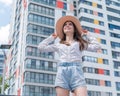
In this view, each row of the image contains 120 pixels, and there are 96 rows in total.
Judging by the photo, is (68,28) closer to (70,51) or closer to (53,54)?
(70,51)

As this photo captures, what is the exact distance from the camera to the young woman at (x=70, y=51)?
14.2ft

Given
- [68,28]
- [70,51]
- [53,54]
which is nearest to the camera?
[70,51]

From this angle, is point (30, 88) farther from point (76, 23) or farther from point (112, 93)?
point (76, 23)

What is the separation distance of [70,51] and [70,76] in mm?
492

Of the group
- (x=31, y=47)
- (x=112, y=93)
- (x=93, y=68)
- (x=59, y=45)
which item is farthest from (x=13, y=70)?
(x=59, y=45)

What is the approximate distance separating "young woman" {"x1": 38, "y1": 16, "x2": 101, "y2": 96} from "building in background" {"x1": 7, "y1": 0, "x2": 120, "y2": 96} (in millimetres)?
40483

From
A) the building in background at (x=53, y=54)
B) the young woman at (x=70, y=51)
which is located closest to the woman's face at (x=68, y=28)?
the young woman at (x=70, y=51)

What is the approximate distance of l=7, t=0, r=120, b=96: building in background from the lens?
46.2m

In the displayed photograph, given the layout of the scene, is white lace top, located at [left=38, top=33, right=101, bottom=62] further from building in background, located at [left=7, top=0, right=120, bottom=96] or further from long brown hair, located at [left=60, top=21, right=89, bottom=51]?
building in background, located at [left=7, top=0, right=120, bottom=96]

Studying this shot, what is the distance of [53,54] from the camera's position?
49594 mm

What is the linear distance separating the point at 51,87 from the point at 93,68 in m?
9.27

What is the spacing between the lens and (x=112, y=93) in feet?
164

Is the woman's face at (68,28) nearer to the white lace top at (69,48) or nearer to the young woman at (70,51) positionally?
the young woman at (70,51)

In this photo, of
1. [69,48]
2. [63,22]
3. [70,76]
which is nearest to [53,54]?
[63,22]
